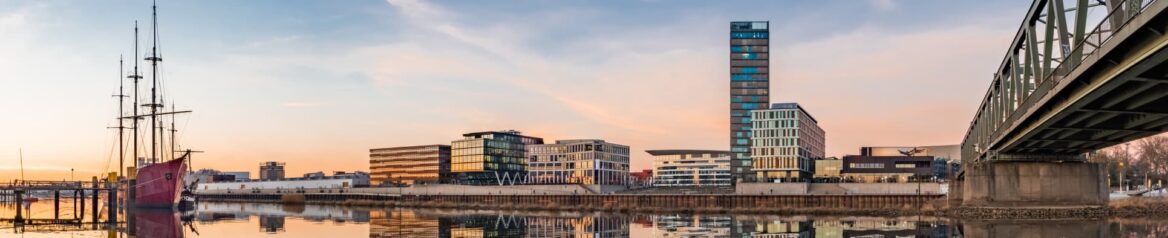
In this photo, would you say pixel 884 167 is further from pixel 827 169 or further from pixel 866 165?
pixel 827 169

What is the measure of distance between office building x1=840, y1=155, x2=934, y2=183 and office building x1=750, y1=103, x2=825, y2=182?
34.2 feet

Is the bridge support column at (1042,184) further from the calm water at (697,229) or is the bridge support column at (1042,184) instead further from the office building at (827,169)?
the office building at (827,169)

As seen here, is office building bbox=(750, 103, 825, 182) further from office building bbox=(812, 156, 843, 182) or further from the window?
the window

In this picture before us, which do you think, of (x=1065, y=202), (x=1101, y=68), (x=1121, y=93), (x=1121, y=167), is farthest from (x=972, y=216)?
(x=1121, y=167)

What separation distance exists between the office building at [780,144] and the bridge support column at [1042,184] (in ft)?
326

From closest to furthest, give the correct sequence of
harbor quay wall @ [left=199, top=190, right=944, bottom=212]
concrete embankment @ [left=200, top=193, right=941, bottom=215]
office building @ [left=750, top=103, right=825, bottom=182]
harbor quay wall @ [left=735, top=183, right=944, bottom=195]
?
concrete embankment @ [left=200, top=193, right=941, bottom=215], harbor quay wall @ [left=199, top=190, right=944, bottom=212], harbor quay wall @ [left=735, top=183, right=944, bottom=195], office building @ [left=750, top=103, right=825, bottom=182]

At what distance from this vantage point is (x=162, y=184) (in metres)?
105

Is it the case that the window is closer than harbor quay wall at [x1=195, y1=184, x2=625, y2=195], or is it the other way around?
harbor quay wall at [x1=195, y1=184, x2=625, y2=195]

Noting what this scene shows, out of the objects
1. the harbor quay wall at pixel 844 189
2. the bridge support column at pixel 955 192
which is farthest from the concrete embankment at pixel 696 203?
the harbor quay wall at pixel 844 189

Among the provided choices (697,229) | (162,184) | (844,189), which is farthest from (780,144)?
(697,229)

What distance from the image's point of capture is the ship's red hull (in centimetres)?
10469

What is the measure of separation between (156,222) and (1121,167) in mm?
127614

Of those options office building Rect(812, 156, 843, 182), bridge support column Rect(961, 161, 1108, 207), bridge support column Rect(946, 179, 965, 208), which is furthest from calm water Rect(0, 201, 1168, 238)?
office building Rect(812, 156, 843, 182)

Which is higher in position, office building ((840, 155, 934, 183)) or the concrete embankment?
office building ((840, 155, 934, 183))
